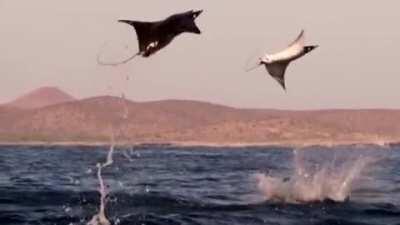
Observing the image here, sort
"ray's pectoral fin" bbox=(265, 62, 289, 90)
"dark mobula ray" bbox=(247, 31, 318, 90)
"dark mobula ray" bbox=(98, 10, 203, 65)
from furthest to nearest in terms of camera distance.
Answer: "ray's pectoral fin" bbox=(265, 62, 289, 90) < "dark mobula ray" bbox=(98, 10, 203, 65) < "dark mobula ray" bbox=(247, 31, 318, 90)

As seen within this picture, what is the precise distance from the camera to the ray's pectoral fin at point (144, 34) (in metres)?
9.83

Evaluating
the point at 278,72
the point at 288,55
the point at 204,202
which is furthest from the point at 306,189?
the point at 288,55

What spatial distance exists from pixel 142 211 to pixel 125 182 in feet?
48.1

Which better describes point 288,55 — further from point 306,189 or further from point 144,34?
point 306,189

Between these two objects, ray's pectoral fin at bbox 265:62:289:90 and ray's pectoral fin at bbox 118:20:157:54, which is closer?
ray's pectoral fin at bbox 118:20:157:54

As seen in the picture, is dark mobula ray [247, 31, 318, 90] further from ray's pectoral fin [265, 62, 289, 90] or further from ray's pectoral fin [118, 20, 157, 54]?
ray's pectoral fin [118, 20, 157, 54]

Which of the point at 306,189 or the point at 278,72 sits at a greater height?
the point at 278,72

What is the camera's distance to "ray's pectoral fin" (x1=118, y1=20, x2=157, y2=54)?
9.83 metres

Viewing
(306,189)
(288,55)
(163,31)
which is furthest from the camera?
(306,189)

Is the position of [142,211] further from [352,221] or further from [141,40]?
[141,40]

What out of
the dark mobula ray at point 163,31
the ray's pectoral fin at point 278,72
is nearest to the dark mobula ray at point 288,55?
the ray's pectoral fin at point 278,72

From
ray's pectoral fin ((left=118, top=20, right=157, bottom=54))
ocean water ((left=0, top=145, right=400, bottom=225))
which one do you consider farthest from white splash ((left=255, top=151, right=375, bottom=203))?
ray's pectoral fin ((left=118, top=20, right=157, bottom=54))

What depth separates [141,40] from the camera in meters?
10.1

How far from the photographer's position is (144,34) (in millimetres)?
10125
